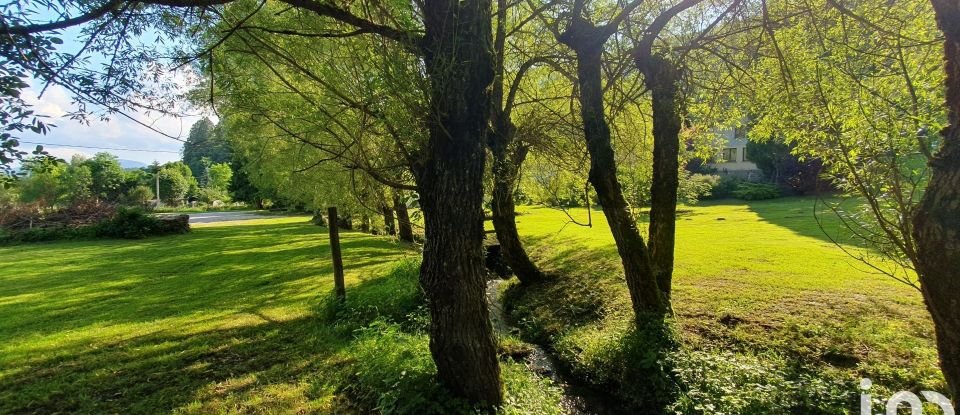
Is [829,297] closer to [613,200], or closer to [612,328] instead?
[612,328]

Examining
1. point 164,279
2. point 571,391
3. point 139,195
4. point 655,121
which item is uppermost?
point 655,121

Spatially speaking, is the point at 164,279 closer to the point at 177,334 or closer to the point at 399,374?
the point at 177,334

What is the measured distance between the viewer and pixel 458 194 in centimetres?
340

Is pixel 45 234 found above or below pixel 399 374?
above

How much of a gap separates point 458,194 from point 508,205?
5327mm

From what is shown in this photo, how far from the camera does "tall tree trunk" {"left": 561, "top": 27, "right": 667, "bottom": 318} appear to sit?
5.12 m

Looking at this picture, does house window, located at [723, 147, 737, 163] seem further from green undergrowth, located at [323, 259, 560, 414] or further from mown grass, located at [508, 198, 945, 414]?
green undergrowth, located at [323, 259, 560, 414]

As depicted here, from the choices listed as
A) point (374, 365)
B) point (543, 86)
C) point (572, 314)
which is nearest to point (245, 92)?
point (374, 365)

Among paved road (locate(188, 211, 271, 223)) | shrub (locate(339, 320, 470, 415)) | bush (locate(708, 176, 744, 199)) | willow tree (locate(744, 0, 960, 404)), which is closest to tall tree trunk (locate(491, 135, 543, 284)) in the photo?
shrub (locate(339, 320, 470, 415))

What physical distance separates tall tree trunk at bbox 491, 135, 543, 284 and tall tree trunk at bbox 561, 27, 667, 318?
3.98ft

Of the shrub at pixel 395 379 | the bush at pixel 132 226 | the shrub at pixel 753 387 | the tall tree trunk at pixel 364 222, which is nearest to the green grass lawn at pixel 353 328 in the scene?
the shrub at pixel 395 379

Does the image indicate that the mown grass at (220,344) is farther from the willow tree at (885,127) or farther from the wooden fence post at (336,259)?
the willow tree at (885,127)

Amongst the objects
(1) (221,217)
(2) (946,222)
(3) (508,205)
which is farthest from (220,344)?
(1) (221,217)

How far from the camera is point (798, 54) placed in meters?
5.60
